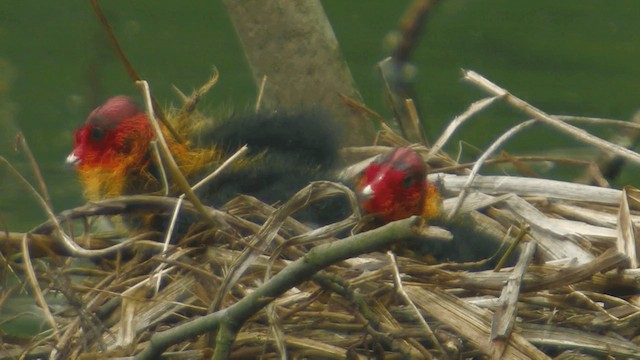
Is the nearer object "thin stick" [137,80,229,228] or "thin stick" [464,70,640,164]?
"thin stick" [137,80,229,228]

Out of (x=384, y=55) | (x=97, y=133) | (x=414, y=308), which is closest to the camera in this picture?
(x=414, y=308)

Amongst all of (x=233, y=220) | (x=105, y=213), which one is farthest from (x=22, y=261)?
(x=233, y=220)

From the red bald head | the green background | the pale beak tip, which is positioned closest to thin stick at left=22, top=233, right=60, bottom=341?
the pale beak tip

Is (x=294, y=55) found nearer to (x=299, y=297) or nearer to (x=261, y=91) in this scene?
(x=261, y=91)

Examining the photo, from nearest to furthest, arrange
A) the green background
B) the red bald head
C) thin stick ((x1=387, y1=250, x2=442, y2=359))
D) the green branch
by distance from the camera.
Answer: the green branch < thin stick ((x1=387, y1=250, x2=442, y2=359)) < the red bald head < the green background

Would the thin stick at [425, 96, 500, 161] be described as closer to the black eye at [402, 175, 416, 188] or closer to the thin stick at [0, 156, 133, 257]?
the black eye at [402, 175, 416, 188]

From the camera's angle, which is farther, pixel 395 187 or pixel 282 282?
pixel 395 187

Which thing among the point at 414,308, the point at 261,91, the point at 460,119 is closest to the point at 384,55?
the point at 261,91
